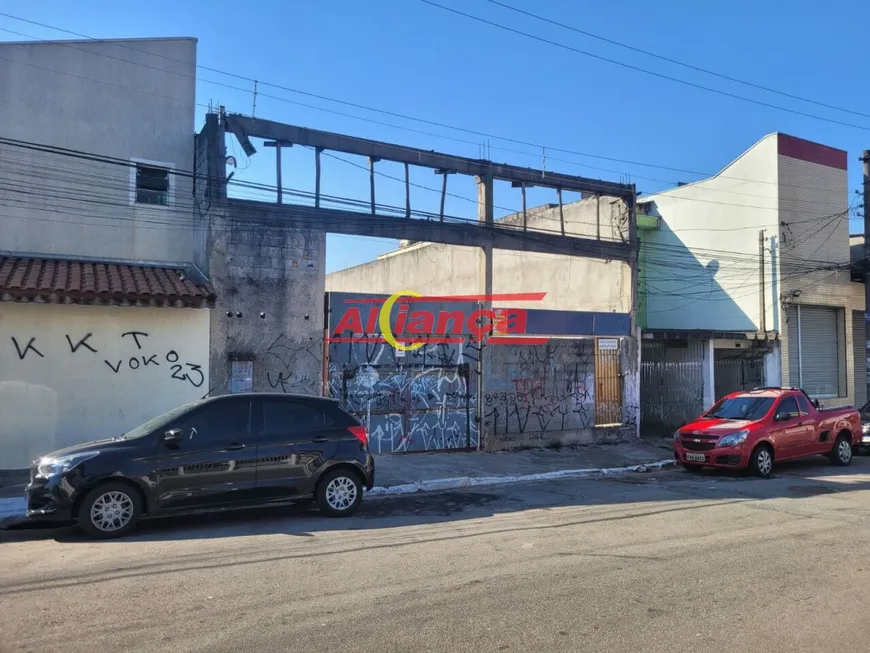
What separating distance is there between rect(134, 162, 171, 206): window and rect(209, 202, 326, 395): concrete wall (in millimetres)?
1630

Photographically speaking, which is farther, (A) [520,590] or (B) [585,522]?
(B) [585,522]

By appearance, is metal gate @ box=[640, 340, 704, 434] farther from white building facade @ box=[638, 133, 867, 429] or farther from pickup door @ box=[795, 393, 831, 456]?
pickup door @ box=[795, 393, 831, 456]

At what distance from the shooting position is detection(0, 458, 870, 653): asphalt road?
14.6 ft

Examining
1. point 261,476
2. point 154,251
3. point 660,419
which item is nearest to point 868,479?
point 660,419

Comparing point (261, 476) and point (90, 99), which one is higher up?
point (90, 99)

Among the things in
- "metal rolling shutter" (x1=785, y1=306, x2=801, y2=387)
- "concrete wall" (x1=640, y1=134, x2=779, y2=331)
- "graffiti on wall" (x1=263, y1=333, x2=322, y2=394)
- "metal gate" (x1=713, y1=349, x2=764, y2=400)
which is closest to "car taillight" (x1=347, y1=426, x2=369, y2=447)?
"graffiti on wall" (x1=263, y1=333, x2=322, y2=394)

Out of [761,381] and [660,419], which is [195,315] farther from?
[761,381]

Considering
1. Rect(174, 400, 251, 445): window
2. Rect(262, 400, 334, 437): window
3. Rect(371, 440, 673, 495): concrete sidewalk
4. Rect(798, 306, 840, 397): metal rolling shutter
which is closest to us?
Rect(174, 400, 251, 445): window

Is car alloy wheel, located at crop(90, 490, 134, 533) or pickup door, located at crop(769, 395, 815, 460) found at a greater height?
pickup door, located at crop(769, 395, 815, 460)

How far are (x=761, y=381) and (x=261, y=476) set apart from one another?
1775 cm

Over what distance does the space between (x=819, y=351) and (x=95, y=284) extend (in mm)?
22185

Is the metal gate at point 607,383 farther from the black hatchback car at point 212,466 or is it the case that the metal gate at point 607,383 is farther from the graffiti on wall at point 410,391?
the black hatchback car at point 212,466

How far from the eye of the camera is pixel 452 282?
80.0ft

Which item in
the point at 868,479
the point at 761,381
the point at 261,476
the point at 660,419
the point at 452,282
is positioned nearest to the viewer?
the point at 261,476
